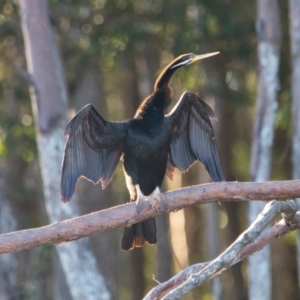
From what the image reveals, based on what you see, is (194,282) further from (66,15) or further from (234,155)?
(234,155)

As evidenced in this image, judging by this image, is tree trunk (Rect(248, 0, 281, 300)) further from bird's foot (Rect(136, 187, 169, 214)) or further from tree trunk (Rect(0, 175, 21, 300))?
bird's foot (Rect(136, 187, 169, 214))

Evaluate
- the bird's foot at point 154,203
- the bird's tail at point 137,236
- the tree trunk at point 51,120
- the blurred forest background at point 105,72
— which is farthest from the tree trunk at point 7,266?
the bird's foot at point 154,203

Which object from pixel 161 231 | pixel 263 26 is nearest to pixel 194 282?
pixel 263 26

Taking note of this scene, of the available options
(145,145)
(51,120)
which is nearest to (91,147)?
(145,145)

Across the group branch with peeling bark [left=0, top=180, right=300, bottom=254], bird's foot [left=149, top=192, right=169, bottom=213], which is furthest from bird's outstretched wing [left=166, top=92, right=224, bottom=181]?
branch with peeling bark [left=0, top=180, right=300, bottom=254]

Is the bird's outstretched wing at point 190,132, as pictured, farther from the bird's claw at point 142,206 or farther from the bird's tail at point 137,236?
the bird's claw at point 142,206

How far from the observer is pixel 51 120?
25.1 feet

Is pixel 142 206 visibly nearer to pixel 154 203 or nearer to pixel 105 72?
pixel 154 203

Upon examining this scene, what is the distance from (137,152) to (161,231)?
18.7 feet

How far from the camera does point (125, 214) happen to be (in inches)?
171

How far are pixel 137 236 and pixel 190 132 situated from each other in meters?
0.92

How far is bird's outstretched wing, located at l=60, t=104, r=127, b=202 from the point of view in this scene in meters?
5.30

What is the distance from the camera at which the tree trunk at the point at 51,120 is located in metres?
7.56

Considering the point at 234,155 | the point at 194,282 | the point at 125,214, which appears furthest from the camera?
the point at 234,155
